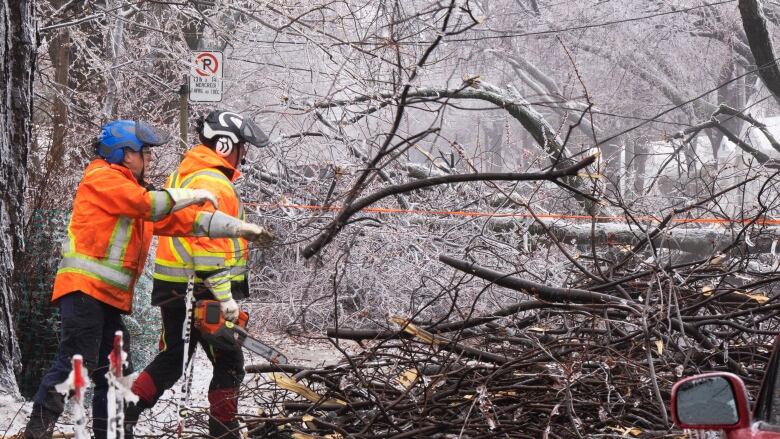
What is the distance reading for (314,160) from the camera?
448 inches

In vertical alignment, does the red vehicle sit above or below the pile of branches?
above

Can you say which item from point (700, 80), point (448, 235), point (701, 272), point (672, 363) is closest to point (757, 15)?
point (448, 235)

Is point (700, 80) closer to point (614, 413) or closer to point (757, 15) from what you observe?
point (757, 15)

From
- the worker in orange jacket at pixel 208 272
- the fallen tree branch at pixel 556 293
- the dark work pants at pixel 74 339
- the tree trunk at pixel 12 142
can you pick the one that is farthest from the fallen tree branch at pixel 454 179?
the tree trunk at pixel 12 142

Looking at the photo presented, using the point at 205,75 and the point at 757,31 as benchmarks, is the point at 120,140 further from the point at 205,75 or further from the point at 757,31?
the point at 757,31

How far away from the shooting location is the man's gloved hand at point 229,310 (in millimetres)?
5125

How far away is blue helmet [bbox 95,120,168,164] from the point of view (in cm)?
524

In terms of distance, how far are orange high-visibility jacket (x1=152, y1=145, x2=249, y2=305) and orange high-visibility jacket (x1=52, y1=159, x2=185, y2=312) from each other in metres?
0.15

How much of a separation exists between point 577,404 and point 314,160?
7.76 meters

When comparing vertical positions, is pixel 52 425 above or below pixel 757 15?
below

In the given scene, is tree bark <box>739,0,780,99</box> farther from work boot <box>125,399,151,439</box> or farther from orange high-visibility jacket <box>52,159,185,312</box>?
work boot <box>125,399,151,439</box>

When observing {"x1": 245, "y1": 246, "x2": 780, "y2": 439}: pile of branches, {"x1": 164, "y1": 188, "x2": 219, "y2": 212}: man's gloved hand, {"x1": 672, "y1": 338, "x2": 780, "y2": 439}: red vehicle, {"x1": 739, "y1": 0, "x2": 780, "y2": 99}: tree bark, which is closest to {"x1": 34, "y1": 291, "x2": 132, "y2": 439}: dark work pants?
{"x1": 164, "y1": 188, "x2": 219, "y2": 212}: man's gloved hand

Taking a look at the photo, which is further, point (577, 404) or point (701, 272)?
point (701, 272)

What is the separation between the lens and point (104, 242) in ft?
16.9
